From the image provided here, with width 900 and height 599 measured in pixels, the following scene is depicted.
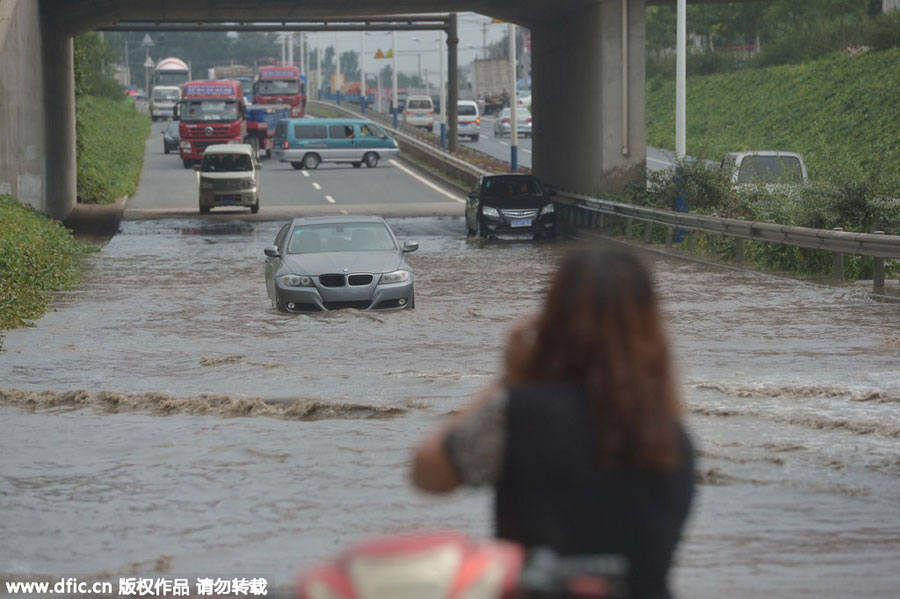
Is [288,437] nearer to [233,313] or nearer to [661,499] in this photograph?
[661,499]

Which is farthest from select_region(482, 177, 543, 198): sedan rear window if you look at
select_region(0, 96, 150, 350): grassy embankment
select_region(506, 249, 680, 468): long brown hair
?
select_region(506, 249, 680, 468): long brown hair

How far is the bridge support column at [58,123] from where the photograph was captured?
109ft

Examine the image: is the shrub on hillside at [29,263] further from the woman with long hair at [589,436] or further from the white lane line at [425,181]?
the white lane line at [425,181]

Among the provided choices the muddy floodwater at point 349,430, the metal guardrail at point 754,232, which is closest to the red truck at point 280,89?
the metal guardrail at point 754,232

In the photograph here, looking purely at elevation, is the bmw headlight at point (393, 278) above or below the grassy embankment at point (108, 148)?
below

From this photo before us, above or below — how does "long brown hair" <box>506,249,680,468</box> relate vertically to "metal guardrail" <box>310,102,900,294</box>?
above

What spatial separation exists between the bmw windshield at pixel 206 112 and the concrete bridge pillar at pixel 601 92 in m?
24.1

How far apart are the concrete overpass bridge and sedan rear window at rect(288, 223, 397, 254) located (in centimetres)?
1045

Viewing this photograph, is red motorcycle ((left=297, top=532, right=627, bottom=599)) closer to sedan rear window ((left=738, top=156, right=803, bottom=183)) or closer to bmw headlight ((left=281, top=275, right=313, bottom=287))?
bmw headlight ((left=281, top=275, right=313, bottom=287))

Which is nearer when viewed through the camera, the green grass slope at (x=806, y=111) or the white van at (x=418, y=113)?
the green grass slope at (x=806, y=111)

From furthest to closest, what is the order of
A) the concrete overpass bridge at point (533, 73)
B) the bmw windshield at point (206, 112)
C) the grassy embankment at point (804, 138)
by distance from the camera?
the bmw windshield at point (206, 112) < the concrete overpass bridge at point (533, 73) < the grassy embankment at point (804, 138)

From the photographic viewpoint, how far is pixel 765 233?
22.8 m

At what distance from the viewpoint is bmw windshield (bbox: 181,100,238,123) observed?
5716 cm

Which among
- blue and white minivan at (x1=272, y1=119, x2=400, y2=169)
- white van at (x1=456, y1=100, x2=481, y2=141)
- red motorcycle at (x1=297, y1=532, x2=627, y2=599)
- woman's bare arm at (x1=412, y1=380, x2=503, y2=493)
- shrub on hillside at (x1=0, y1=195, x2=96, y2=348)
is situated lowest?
shrub on hillside at (x1=0, y1=195, x2=96, y2=348)
